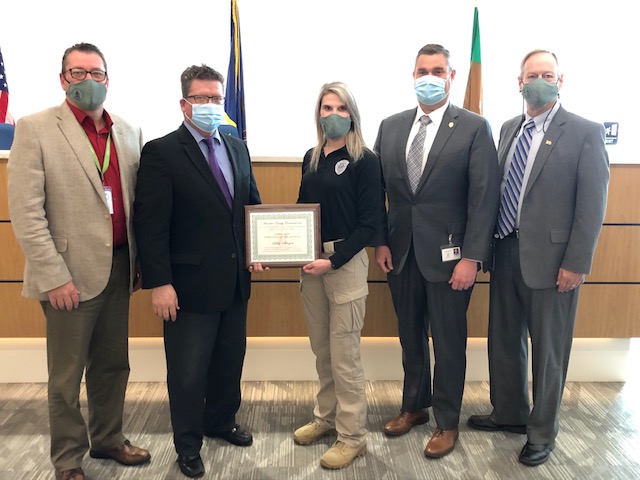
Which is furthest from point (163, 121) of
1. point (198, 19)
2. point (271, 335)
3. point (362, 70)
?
point (271, 335)

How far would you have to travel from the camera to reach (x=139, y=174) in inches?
72.5

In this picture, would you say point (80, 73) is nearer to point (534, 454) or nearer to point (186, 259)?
point (186, 259)

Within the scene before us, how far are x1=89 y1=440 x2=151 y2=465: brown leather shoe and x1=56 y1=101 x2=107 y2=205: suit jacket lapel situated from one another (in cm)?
115

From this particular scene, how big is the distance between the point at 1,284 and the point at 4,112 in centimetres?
123

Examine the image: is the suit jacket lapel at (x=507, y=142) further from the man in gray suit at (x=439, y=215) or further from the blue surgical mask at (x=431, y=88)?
the blue surgical mask at (x=431, y=88)

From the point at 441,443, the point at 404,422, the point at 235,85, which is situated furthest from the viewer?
the point at 235,85

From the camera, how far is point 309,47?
151 inches

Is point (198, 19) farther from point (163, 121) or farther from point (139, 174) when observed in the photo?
point (139, 174)

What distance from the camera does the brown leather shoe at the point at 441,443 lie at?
84.7 inches

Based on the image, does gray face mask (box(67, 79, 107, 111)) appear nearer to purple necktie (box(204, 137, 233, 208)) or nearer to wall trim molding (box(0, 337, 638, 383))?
purple necktie (box(204, 137, 233, 208))

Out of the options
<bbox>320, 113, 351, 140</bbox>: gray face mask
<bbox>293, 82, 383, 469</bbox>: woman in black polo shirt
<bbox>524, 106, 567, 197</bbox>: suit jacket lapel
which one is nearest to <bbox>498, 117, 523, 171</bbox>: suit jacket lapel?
<bbox>524, 106, 567, 197</bbox>: suit jacket lapel

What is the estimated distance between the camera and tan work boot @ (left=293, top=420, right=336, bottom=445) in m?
2.26

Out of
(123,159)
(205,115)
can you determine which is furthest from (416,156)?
(123,159)

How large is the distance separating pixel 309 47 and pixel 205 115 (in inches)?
88.9
